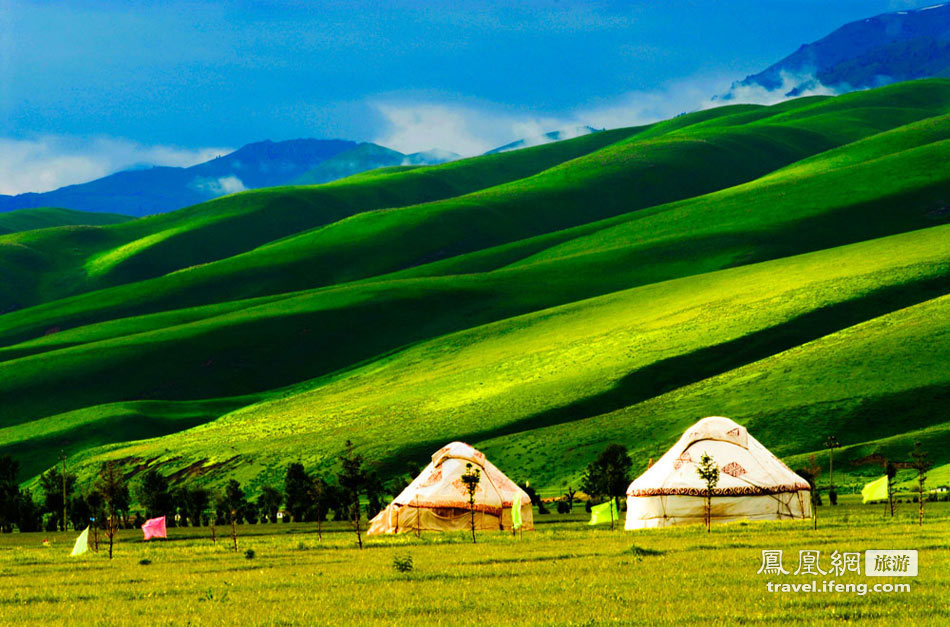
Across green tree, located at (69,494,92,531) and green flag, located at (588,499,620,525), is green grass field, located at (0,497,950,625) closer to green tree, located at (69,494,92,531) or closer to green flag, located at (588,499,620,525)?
green flag, located at (588,499,620,525)

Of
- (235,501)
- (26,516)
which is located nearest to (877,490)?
(235,501)

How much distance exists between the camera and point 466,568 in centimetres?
3403

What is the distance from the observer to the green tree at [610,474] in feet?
212

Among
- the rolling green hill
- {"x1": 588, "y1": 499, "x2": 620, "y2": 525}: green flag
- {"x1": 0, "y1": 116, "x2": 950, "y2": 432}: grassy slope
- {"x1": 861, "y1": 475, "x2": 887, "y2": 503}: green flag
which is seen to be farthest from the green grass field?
{"x1": 0, "y1": 116, "x2": 950, "y2": 432}: grassy slope

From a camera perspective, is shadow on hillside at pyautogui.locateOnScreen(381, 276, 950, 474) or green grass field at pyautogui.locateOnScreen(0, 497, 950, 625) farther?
shadow on hillside at pyautogui.locateOnScreen(381, 276, 950, 474)

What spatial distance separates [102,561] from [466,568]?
55.3ft

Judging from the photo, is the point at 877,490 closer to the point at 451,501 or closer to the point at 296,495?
the point at 451,501

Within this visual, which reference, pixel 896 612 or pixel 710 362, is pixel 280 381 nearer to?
pixel 710 362

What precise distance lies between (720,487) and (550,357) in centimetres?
7282

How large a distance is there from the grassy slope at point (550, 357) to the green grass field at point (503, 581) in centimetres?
4688

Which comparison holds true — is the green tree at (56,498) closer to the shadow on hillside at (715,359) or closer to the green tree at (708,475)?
the shadow on hillside at (715,359)

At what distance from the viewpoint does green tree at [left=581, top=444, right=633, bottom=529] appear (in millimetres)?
64688

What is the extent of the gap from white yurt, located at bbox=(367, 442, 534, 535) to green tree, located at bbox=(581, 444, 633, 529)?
7.83 meters

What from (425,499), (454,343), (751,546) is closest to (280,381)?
(454,343)
